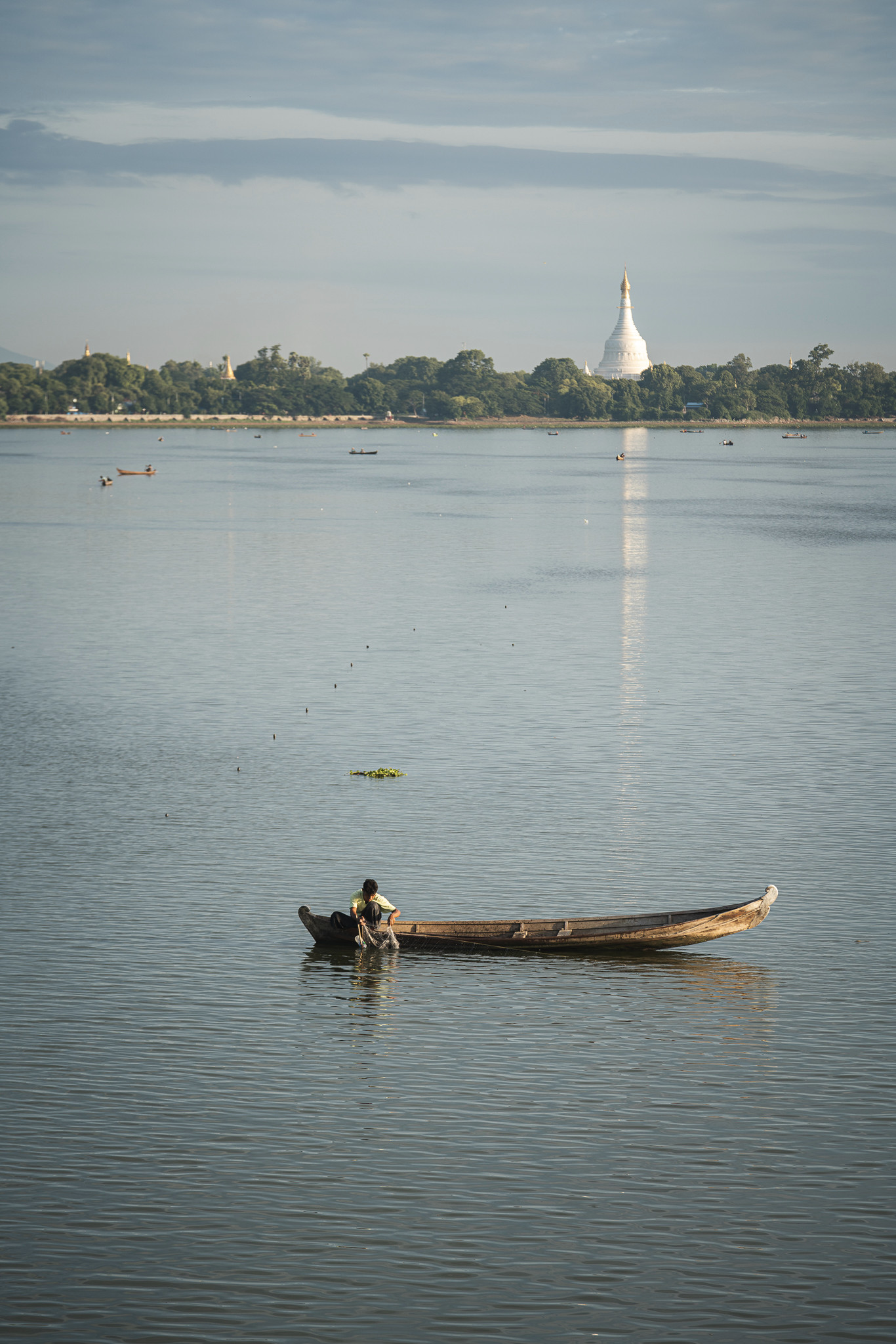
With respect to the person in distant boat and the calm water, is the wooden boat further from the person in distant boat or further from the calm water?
the calm water

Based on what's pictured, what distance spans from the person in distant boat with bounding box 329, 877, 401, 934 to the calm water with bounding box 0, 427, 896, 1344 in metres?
0.70

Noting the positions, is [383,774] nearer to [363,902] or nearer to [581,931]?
[363,902]

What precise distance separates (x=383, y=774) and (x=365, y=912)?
13.1 meters

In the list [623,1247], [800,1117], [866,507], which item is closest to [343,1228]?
[623,1247]

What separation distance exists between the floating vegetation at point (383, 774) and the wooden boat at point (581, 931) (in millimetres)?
12531

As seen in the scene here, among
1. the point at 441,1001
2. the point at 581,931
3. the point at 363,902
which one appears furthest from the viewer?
the point at 363,902

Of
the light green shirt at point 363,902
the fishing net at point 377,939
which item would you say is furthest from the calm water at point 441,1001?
the light green shirt at point 363,902

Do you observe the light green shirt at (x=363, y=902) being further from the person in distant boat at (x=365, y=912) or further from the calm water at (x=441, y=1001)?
the calm water at (x=441, y=1001)

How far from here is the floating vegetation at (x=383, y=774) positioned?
3991cm

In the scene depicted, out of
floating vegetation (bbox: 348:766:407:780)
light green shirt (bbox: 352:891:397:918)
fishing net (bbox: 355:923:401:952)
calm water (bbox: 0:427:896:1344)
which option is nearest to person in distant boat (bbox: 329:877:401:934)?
Result: light green shirt (bbox: 352:891:397:918)

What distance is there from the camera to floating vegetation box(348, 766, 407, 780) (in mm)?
39906

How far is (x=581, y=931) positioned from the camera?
2673 centimetres

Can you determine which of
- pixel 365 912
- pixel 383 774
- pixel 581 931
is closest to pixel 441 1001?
pixel 365 912

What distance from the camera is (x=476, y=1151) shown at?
65.7 ft
